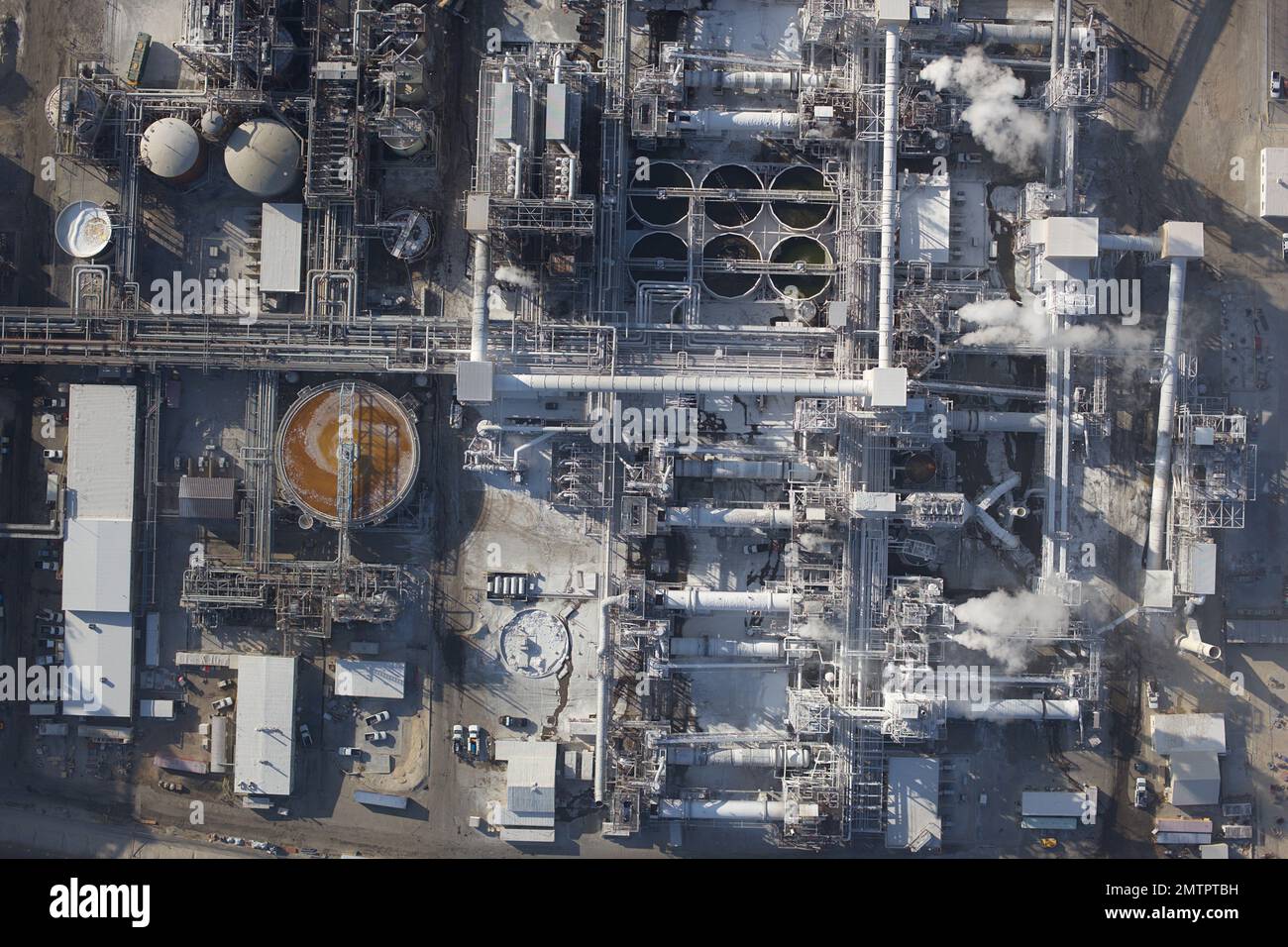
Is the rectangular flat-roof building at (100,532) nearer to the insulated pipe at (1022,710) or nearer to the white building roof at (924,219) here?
the white building roof at (924,219)

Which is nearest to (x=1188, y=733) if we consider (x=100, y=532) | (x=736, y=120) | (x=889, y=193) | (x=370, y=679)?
(x=889, y=193)

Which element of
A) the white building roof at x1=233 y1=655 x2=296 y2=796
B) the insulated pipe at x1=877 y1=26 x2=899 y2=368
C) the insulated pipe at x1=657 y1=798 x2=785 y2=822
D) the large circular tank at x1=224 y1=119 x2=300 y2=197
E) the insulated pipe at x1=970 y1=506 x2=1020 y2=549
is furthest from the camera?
the insulated pipe at x1=970 y1=506 x2=1020 y2=549

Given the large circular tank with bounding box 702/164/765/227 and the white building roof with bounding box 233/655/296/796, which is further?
the large circular tank with bounding box 702/164/765/227

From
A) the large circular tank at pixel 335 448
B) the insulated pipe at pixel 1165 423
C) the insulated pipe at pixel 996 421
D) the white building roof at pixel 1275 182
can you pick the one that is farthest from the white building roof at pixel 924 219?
the large circular tank at pixel 335 448

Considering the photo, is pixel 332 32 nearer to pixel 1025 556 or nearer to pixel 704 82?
pixel 704 82

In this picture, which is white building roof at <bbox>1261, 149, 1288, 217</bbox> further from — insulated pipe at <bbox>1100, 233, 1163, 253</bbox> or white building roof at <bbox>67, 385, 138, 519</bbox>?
white building roof at <bbox>67, 385, 138, 519</bbox>

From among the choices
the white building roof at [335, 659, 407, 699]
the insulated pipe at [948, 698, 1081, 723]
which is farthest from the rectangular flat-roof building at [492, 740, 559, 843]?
the insulated pipe at [948, 698, 1081, 723]

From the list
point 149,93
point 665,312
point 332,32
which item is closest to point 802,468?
point 665,312
